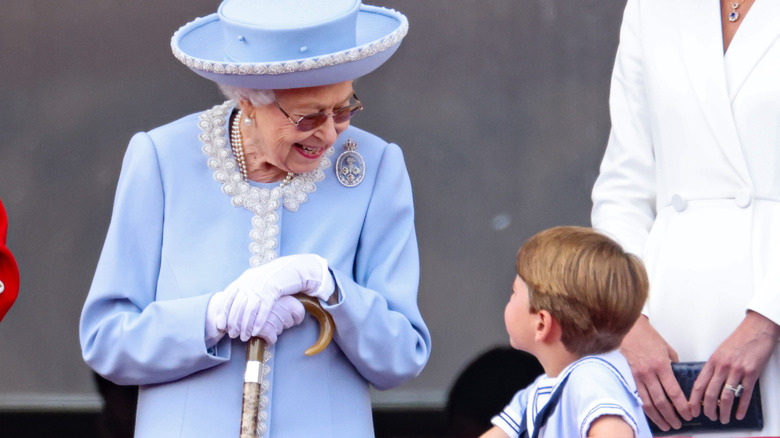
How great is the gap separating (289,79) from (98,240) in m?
2.12

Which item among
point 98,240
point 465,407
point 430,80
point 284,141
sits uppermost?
point 284,141

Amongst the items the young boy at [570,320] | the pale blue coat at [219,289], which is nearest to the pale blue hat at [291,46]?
the pale blue coat at [219,289]

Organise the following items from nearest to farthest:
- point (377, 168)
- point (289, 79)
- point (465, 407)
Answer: point (289, 79)
point (377, 168)
point (465, 407)

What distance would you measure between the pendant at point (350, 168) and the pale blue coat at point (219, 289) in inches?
0.7

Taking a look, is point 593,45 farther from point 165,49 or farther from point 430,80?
point 165,49

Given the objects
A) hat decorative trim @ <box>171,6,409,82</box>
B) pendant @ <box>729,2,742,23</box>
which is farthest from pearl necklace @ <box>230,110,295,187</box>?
pendant @ <box>729,2,742,23</box>

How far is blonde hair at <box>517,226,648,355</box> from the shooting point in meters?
2.86

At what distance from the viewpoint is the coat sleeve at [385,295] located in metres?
3.10

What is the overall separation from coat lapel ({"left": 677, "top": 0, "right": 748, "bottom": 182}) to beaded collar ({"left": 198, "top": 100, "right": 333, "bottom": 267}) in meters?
0.95

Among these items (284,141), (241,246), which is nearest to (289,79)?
(284,141)

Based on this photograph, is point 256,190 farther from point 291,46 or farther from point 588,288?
point 588,288

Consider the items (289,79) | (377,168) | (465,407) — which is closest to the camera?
(289,79)

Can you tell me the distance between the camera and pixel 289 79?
3.09m

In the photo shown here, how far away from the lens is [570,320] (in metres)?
2.88
